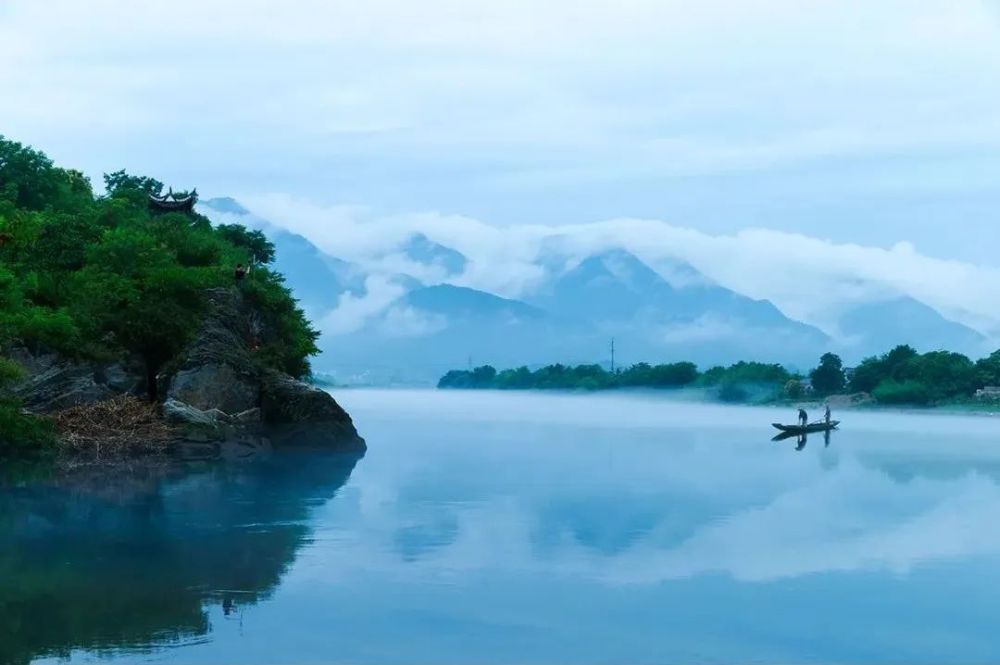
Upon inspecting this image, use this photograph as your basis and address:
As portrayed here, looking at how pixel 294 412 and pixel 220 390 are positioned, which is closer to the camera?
pixel 220 390

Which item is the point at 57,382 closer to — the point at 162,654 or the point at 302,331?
the point at 302,331

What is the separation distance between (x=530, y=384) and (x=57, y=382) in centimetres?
11938

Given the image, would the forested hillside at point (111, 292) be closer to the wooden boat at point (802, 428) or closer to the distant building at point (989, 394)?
the wooden boat at point (802, 428)

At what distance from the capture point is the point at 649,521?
21.5 m

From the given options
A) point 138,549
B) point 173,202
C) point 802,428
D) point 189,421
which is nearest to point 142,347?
point 189,421

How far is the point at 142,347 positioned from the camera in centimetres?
3456

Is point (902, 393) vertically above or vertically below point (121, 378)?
above

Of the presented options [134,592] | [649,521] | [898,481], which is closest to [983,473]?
[898,481]

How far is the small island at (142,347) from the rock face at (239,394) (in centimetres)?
4

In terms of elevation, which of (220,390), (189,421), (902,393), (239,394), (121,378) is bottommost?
(189,421)

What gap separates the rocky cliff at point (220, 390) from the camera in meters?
30.7

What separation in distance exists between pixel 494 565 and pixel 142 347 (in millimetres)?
21267

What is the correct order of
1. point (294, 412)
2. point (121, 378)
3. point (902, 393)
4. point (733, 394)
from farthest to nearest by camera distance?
point (733, 394) → point (902, 393) → point (294, 412) → point (121, 378)

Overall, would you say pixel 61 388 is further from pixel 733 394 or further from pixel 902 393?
pixel 733 394
